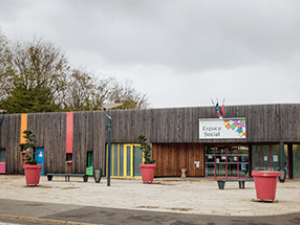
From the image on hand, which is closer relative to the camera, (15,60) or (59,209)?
(59,209)

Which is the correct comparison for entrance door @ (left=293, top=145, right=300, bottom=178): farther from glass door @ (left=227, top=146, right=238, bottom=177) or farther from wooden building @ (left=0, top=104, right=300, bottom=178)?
glass door @ (left=227, top=146, right=238, bottom=177)

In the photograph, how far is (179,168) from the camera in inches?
928

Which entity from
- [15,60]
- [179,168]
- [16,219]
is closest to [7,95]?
[15,60]

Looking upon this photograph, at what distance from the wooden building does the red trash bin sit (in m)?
10.4

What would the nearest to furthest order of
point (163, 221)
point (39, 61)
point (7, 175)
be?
point (163, 221), point (7, 175), point (39, 61)

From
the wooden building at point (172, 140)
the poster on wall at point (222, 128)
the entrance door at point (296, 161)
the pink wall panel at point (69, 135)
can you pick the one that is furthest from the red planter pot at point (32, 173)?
the entrance door at point (296, 161)

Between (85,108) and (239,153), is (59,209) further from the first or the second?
(85,108)

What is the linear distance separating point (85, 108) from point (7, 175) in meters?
15.5

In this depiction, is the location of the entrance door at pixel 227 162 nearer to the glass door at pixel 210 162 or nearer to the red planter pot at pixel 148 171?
the glass door at pixel 210 162

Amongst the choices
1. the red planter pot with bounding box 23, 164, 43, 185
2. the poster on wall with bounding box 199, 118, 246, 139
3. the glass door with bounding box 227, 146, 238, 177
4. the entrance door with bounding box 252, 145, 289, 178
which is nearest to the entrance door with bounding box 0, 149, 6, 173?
the red planter pot with bounding box 23, 164, 43, 185

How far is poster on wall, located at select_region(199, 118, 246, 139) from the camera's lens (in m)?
21.5

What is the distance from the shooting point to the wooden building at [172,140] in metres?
21.2

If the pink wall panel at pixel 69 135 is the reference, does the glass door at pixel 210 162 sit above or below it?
below

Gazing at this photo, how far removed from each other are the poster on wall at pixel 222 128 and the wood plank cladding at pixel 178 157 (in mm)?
1949
